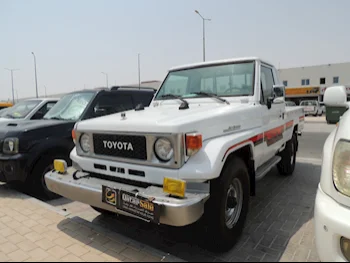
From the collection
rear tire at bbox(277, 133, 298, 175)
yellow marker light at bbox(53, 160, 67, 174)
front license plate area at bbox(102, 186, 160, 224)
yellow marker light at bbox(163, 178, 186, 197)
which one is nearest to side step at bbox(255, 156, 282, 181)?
rear tire at bbox(277, 133, 298, 175)

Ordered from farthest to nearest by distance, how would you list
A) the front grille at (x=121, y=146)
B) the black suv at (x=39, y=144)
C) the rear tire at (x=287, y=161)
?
the rear tire at (x=287, y=161) → the black suv at (x=39, y=144) → the front grille at (x=121, y=146)

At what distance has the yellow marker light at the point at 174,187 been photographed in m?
2.40

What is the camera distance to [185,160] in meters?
2.65

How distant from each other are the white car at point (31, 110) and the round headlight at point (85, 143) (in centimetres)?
437

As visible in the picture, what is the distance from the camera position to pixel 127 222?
12.3ft

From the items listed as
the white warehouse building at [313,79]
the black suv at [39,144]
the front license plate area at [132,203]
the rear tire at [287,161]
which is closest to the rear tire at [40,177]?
the black suv at [39,144]

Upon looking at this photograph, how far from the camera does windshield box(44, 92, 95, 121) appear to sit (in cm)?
546

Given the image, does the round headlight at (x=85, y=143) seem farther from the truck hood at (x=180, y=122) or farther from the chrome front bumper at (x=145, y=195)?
the chrome front bumper at (x=145, y=195)

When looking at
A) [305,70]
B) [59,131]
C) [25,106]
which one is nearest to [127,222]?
[59,131]

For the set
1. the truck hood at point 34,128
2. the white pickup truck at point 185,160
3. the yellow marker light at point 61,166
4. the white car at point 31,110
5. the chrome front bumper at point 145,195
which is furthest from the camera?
the white car at point 31,110

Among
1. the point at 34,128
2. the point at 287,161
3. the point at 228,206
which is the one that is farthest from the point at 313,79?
the point at 228,206

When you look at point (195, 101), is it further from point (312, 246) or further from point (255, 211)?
point (312, 246)

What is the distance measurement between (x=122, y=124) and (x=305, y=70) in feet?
164

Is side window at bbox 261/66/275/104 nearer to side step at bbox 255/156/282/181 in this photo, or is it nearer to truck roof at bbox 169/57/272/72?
truck roof at bbox 169/57/272/72
